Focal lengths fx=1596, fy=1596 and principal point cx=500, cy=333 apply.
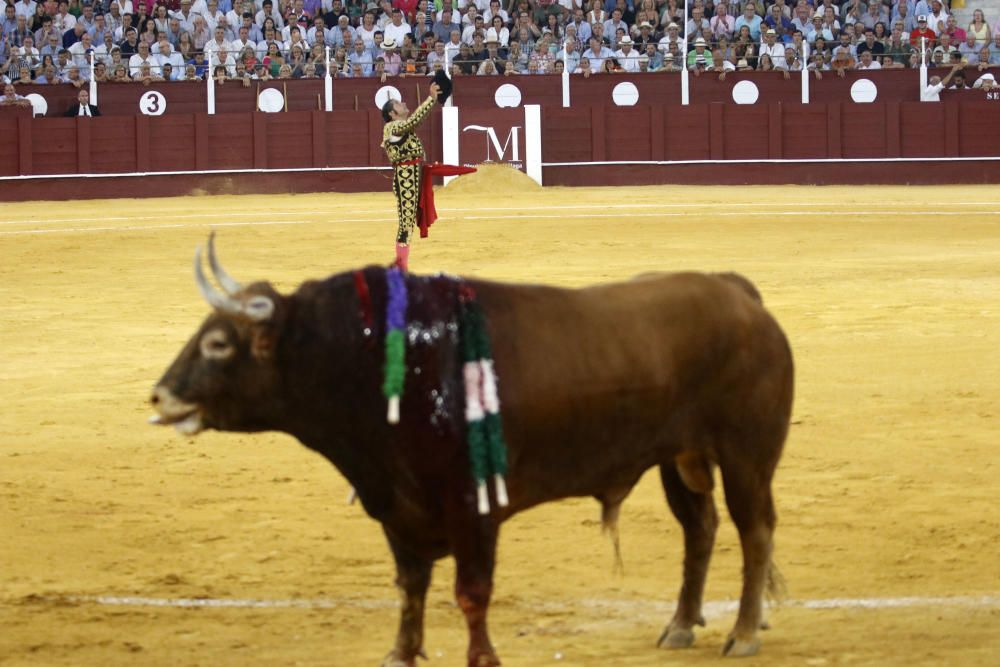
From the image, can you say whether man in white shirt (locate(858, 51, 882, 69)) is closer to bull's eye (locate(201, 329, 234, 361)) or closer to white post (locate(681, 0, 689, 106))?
white post (locate(681, 0, 689, 106))

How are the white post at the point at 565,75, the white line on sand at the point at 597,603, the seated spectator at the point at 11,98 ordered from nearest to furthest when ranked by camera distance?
the white line on sand at the point at 597,603 < the seated spectator at the point at 11,98 < the white post at the point at 565,75

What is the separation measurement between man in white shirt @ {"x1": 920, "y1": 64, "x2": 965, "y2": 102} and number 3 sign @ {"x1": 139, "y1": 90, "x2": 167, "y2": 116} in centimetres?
1163

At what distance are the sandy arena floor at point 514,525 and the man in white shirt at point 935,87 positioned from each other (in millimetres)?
11585

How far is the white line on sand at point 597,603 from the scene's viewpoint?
4750mm

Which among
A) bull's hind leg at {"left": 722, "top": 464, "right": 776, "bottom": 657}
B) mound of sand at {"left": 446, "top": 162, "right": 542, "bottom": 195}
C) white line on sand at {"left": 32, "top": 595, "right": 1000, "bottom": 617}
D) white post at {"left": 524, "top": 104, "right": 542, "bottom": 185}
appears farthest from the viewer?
white post at {"left": 524, "top": 104, "right": 542, "bottom": 185}

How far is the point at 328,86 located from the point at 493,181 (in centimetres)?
313

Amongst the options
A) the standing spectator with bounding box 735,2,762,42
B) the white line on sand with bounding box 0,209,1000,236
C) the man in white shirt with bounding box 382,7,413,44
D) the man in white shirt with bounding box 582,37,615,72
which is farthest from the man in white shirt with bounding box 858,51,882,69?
the man in white shirt with bounding box 382,7,413,44

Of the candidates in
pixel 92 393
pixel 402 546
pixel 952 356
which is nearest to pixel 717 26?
pixel 952 356

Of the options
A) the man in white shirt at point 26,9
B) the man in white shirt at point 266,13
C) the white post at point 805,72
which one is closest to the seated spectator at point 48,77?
the man in white shirt at point 26,9

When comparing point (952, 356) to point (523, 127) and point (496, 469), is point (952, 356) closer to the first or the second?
point (496, 469)

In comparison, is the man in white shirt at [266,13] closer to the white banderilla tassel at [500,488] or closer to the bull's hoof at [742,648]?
the bull's hoof at [742,648]

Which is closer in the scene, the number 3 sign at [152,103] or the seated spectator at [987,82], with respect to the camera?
the seated spectator at [987,82]

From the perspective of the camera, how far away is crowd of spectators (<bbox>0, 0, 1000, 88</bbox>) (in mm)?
24172

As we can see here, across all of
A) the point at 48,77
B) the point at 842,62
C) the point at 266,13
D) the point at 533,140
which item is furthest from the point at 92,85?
the point at 842,62
